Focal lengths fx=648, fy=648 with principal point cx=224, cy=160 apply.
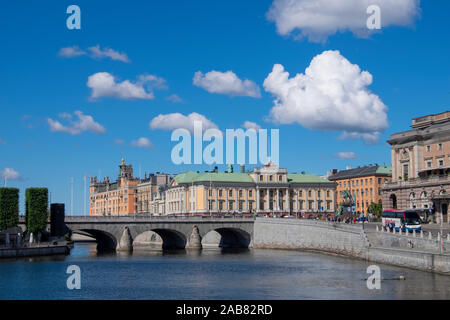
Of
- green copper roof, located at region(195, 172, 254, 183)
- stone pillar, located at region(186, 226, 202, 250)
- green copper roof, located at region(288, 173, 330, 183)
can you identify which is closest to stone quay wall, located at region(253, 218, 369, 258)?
stone pillar, located at region(186, 226, 202, 250)

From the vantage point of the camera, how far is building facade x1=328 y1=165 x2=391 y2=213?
176 metres

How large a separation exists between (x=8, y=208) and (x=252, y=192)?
78.6 meters

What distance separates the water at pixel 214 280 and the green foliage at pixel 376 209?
65.2 metres

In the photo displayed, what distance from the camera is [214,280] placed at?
70438mm

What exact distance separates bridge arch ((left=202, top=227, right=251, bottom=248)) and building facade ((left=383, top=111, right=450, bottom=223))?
3049 centimetres

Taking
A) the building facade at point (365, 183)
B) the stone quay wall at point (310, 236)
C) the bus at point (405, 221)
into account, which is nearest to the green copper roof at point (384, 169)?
the building facade at point (365, 183)

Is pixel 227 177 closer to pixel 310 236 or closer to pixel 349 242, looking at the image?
pixel 310 236

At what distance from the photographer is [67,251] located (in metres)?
110

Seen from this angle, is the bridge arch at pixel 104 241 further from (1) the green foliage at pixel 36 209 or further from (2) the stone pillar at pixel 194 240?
(2) the stone pillar at pixel 194 240

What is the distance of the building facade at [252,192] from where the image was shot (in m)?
168

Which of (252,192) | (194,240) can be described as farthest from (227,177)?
(194,240)
